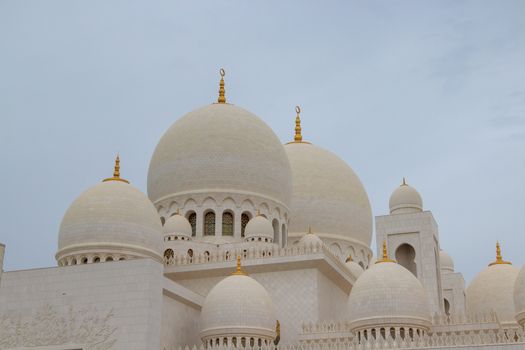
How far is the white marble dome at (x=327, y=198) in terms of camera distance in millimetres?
28188

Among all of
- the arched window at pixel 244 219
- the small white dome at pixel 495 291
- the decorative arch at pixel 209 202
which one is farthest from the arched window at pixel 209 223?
the small white dome at pixel 495 291

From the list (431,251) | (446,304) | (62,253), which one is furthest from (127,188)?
(446,304)

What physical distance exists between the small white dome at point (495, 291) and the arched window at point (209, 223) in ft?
30.6

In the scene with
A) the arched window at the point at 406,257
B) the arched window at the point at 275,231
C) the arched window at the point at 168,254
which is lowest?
the arched window at the point at 168,254

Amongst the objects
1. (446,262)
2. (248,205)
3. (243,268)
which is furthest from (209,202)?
(446,262)

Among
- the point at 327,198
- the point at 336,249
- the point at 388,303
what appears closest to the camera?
the point at 388,303

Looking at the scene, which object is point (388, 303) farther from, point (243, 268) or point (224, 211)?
point (224, 211)

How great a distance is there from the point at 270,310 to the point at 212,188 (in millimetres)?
6531

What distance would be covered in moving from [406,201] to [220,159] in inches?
259

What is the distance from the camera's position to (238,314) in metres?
19.1

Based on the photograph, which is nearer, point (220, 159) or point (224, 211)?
point (224, 211)

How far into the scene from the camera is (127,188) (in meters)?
22.7

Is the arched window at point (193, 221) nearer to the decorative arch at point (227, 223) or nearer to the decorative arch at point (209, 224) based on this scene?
the decorative arch at point (209, 224)

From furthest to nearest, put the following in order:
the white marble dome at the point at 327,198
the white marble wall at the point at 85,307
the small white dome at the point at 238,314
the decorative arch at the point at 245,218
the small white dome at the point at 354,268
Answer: the white marble dome at the point at 327,198 < the small white dome at the point at 354,268 < the decorative arch at the point at 245,218 < the small white dome at the point at 238,314 < the white marble wall at the point at 85,307
